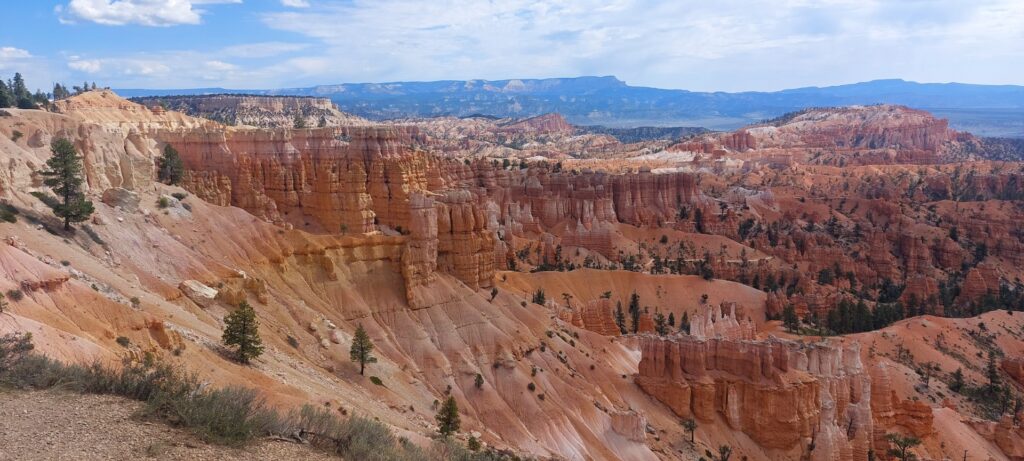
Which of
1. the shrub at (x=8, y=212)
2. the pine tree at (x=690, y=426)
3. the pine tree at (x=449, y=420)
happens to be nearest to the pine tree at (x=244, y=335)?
the pine tree at (x=449, y=420)

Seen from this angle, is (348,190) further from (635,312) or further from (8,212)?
(635,312)

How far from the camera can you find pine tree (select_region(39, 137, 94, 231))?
2595 centimetres

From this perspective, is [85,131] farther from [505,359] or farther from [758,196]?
[758,196]

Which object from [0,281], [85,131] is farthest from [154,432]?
[85,131]

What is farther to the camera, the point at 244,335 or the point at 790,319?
the point at 790,319

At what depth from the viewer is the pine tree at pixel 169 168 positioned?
127 feet

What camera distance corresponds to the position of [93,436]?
11891 millimetres

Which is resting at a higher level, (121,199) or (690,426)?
(121,199)

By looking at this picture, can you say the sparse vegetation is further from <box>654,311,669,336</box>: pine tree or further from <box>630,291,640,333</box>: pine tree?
<box>630,291,640,333</box>: pine tree

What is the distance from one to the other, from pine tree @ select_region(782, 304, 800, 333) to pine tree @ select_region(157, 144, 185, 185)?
134 ft

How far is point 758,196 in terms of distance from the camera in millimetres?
105750

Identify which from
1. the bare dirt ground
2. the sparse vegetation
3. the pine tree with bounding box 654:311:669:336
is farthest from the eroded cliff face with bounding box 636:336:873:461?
the bare dirt ground

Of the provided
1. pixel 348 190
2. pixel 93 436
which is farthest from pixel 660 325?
pixel 93 436

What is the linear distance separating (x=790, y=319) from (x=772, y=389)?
2035cm
